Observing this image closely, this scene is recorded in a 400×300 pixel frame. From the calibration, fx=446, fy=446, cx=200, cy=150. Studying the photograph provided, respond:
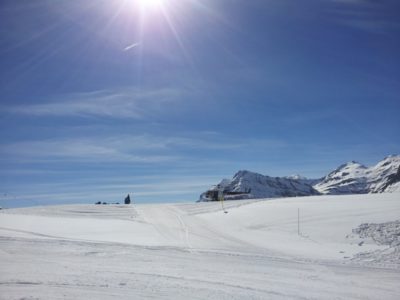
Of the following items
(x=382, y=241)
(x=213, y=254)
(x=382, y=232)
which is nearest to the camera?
(x=213, y=254)

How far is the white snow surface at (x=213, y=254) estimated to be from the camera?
37.2 ft

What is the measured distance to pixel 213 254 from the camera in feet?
57.9

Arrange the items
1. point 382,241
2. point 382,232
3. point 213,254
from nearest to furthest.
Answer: point 213,254 → point 382,241 → point 382,232

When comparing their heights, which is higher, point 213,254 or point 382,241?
point 382,241

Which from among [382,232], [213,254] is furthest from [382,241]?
[213,254]

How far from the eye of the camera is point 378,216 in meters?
25.3

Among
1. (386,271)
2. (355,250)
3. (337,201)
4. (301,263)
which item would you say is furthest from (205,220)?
(386,271)

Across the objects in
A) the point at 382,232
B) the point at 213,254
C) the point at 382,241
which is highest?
the point at 382,232

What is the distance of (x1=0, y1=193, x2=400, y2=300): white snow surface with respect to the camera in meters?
11.4

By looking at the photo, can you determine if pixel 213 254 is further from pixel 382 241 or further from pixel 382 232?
pixel 382 232

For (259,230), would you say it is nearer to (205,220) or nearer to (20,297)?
(205,220)

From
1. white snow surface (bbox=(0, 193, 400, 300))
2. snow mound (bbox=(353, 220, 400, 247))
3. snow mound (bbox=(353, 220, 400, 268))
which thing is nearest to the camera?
white snow surface (bbox=(0, 193, 400, 300))

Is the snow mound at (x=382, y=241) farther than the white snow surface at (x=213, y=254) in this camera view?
Yes

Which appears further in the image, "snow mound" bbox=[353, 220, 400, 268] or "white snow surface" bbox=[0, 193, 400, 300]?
"snow mound" bbox=[353, 220, 400, 268]
